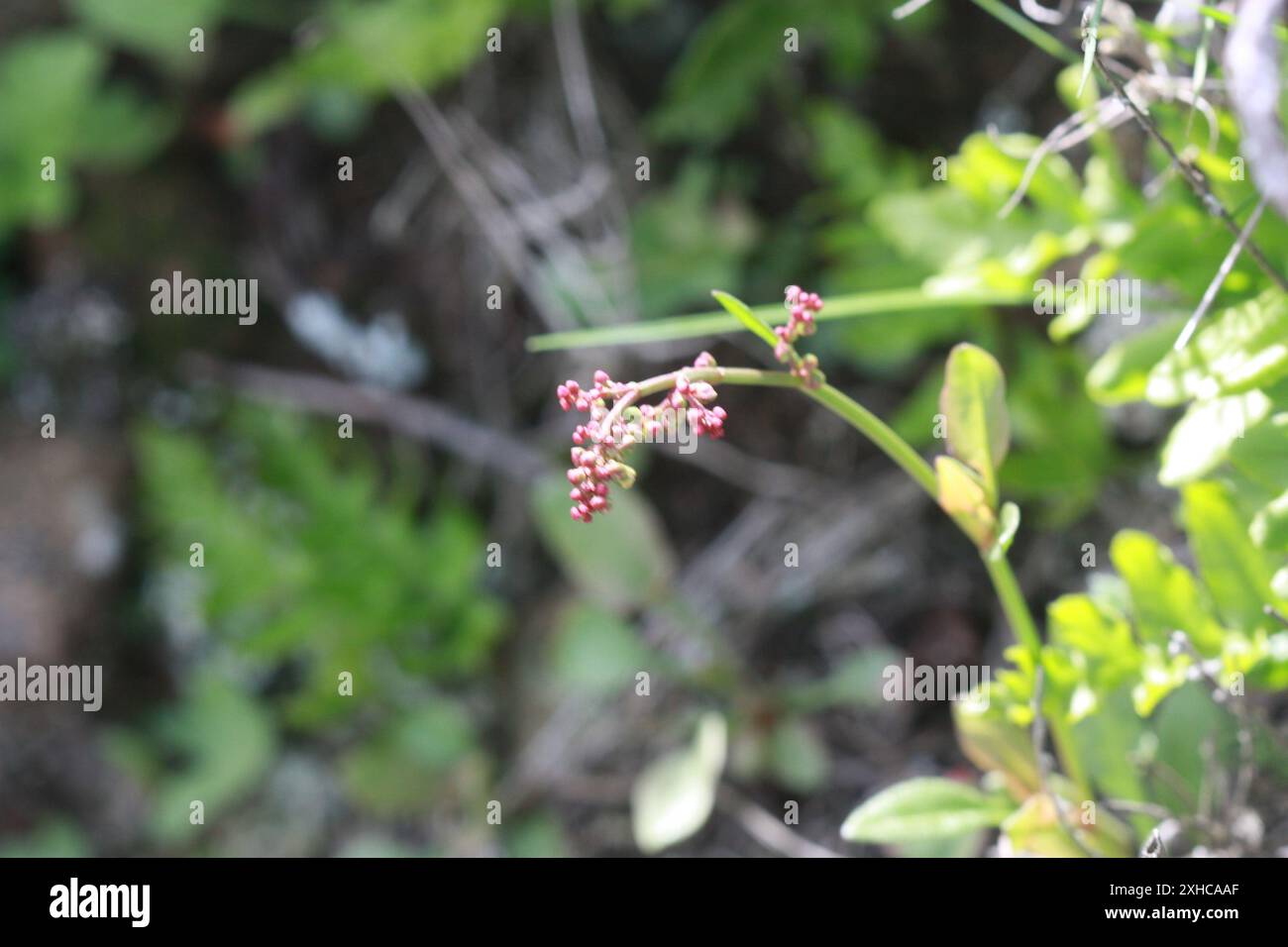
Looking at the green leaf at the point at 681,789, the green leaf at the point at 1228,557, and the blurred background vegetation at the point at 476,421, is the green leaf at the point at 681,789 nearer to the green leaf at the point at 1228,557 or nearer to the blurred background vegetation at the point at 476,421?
the blurred background vegetation at the point at 476,421

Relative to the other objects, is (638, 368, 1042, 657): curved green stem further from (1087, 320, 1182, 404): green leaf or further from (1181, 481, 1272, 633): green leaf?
(1087, 320, 1182, 404): green leaf

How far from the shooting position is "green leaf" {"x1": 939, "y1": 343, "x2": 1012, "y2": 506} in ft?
4.24

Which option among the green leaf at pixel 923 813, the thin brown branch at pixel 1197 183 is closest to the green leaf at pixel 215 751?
the green leaf at pixel 923 813

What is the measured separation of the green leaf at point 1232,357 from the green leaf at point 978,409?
190 mm

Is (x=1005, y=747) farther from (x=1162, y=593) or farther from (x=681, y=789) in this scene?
(x=681, y=789)

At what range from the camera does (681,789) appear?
2125 millimetres

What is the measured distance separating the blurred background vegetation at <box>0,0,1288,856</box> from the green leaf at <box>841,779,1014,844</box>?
664 mm

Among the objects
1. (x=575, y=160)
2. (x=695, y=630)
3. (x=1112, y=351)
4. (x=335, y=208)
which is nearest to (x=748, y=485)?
(x=695, y=630)

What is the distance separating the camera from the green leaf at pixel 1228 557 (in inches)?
53.9

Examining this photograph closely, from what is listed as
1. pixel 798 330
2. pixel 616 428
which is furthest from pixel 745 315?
pixel 616 428

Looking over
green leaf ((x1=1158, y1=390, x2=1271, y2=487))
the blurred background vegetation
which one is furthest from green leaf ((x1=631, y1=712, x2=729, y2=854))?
green leaf ((x1=1158, y1=390, x2=1271, y2=487))

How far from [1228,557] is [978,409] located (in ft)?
1.20
